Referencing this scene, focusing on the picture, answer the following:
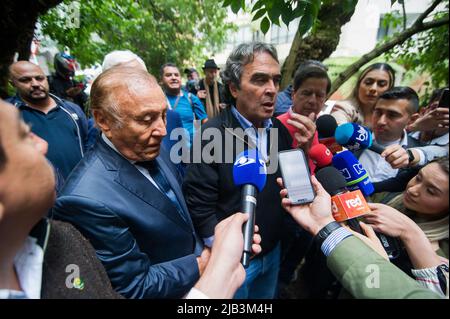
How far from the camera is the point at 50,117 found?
9.01ft

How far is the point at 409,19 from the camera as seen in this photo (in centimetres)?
432

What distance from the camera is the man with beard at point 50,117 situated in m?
2.62

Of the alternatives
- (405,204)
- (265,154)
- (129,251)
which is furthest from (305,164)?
(129,251)

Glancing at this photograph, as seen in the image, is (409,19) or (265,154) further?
(409,19)

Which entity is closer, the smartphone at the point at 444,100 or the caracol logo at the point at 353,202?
the caracol logo at the point at 353,202

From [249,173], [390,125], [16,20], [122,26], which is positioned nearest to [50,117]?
[16,20]

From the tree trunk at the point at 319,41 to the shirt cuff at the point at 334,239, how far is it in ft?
10.9

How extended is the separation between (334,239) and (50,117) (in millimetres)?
2941

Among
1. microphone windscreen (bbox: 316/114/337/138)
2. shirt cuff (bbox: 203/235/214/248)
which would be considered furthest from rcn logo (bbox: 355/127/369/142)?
shirt cuff (bbox: 203/235/214/248)

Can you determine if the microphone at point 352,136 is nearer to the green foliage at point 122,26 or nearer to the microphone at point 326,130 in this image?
the microphone at point 326,130

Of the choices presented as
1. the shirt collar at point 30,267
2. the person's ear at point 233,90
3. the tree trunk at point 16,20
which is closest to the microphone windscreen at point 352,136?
the person's ear at point 233,90

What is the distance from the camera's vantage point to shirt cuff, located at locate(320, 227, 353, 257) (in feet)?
3.43
